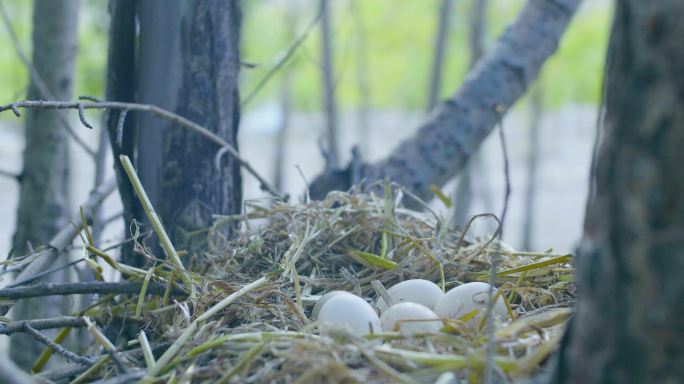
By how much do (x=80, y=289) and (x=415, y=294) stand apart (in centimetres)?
86

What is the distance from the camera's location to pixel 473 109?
332cm

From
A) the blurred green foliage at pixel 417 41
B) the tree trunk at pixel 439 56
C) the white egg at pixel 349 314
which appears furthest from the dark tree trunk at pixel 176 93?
the blurred green foliage at pixel 417 41

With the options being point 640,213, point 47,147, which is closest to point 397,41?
point 47,147

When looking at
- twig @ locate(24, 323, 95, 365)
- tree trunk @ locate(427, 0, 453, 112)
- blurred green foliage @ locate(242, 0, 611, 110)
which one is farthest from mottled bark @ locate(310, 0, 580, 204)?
blurred green foliage @ locate(242, 0, 611, 110)

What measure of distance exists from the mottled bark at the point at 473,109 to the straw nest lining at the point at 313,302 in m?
0.59

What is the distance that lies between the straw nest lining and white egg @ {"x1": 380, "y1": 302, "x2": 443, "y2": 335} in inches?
3.3

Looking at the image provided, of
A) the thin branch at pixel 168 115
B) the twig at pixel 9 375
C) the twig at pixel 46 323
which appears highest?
the thin branch at pixel 168 115

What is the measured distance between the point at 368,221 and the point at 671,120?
4.63 feet

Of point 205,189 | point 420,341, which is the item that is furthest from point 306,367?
point 205,189

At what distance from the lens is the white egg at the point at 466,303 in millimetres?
→ 1859

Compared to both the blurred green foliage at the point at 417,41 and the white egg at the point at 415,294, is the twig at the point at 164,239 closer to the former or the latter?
the white egg at the point at 415,294

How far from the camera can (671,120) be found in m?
1.02

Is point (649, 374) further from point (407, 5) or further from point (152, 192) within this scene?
point (407, 5)

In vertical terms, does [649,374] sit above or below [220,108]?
below
